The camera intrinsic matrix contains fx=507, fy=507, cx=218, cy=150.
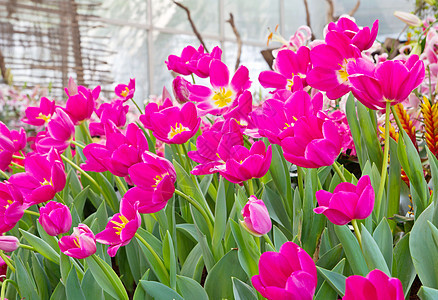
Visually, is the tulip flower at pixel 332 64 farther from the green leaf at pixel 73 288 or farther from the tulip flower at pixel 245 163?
the green leaf at pixel 73 288

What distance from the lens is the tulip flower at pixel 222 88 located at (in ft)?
1.65

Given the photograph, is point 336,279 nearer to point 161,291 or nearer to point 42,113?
point 161,291

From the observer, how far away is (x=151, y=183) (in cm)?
40

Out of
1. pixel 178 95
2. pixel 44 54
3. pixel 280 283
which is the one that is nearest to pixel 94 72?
pixel 44 54

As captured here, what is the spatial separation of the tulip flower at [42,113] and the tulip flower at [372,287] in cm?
60

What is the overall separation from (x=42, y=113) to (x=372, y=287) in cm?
64

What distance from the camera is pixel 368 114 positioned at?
521 mm

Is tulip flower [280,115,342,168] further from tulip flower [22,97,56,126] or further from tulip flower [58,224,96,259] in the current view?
tulip flower [22,97,56,126]

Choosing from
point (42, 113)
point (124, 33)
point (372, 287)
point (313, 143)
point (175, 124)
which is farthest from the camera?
point (124, 33)

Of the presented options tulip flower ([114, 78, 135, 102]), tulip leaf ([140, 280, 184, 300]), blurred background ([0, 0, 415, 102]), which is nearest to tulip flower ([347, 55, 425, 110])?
tulip leaf ([140, 280, 184, 300])

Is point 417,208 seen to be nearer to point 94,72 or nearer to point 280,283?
point 280,283

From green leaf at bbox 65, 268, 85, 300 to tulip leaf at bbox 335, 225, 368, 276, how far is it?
21cm

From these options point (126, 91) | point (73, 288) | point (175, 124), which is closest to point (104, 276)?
point (73, 288)

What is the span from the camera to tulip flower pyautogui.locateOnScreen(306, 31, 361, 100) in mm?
430
